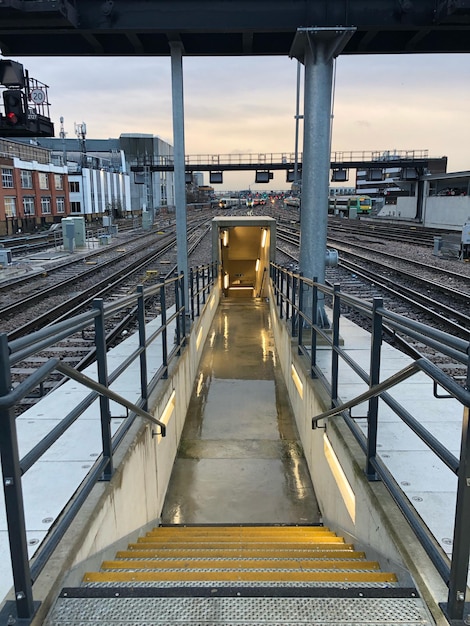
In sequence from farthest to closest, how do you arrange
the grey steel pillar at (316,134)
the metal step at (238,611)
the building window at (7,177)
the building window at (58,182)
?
the building window at (58,182)
the building window at (7,177)
the grey steel pillar at (316,134)
the metal step at (238,611)

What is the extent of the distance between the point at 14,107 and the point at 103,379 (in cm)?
1001

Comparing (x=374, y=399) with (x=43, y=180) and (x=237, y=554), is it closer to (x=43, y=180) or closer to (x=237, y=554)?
(x=237, y=554)

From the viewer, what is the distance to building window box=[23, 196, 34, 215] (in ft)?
137

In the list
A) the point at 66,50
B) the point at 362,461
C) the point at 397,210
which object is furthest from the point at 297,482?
the point at 397,210

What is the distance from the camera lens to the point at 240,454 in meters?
5.84

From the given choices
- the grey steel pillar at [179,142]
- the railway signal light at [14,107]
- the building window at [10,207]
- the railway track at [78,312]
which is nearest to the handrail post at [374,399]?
the railway track at [78,312]

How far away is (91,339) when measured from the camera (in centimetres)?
938

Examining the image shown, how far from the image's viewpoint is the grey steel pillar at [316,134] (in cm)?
686

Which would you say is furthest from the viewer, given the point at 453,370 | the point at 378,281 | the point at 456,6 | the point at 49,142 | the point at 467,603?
the point at 49,142

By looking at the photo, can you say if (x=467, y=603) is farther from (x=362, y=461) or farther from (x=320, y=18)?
(x=320, y=18)

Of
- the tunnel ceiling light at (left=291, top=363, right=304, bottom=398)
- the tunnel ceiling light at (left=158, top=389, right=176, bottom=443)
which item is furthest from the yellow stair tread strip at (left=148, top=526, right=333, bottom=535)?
the tunnel ceiling light at (left=291, top=363, right=304, bottom=398)

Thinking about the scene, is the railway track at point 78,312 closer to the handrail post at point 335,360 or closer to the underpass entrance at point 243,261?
the handrail post at point 335,360

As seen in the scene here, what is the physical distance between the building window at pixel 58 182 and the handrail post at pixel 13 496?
51.2 meters

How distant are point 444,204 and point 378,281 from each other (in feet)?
79.8
